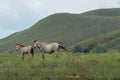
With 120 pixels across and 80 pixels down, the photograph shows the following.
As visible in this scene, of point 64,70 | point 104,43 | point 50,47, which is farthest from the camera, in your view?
point 104,43

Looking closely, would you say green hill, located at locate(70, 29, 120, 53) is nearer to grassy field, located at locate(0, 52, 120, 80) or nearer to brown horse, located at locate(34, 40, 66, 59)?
brown horse, located at locate(34, 40, 66, 59)

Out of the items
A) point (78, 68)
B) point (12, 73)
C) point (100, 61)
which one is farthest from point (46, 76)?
point (100, 61)

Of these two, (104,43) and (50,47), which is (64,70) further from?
(104,43)

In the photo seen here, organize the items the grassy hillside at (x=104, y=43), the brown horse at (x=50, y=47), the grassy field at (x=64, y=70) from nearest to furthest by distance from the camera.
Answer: the grassy field at (x=64, y=70), the brown horse at (x=50, y=47), the grassy hillside at (x=104, y=43)

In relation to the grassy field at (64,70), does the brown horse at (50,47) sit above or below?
above

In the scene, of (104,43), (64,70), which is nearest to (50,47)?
(64,70)

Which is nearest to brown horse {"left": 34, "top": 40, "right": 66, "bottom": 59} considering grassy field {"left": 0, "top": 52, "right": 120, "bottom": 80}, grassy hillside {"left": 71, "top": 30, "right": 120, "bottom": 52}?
grassy field {"left": 0, "top": 52, "right": 120, "bottom": 80}


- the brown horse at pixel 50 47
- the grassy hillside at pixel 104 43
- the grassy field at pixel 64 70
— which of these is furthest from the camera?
the grassy hillside at pixel 104 43

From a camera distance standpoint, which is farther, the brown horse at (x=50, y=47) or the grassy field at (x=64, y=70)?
the brown horse at (x=50, y=47)

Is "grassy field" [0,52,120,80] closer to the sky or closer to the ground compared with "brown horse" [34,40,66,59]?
closer to the ground

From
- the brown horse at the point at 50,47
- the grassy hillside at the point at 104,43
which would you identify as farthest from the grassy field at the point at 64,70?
the grassy hillside at the point at 104,43

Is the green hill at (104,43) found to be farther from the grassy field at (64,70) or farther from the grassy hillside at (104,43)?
the grassy field at (64,70)

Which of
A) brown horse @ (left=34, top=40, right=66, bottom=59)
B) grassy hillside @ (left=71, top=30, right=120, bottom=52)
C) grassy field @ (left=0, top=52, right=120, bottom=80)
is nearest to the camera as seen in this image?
grassy field @ (left=0, top=52, right=120, bottom=80)

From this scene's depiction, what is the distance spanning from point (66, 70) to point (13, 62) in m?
6.76
